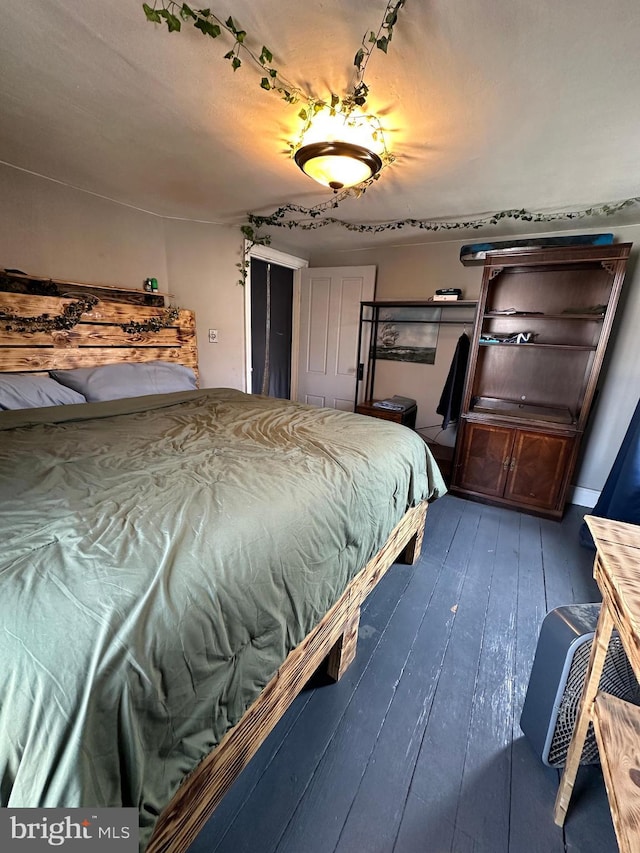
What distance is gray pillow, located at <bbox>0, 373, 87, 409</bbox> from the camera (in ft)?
6.53

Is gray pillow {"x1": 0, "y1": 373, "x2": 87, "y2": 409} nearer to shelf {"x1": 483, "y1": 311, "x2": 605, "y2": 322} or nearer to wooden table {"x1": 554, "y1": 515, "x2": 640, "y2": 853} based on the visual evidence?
wooden table {"x1": 554, "y1": 515, "x2": 640, "y2": 853}

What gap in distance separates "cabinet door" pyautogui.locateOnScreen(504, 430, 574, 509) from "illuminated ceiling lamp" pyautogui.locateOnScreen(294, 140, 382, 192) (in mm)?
2166

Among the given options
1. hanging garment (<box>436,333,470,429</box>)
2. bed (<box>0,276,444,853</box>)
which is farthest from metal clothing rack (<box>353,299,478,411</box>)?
bed (<box>0,276,444,853</box>)

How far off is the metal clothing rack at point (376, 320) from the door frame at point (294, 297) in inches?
35.0

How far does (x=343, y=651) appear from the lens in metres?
1.42

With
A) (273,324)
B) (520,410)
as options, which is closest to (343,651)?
(520,410)

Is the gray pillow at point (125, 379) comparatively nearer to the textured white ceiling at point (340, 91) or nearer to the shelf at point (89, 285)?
the shelf at point (89, 285)

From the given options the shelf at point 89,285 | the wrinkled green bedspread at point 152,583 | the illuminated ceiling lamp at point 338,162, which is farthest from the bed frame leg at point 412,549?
the shelf at point 89,285

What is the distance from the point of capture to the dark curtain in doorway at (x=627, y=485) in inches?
80.6

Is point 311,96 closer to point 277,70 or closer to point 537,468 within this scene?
point 277,70

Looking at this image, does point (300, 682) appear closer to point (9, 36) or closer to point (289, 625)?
point (289, 625)

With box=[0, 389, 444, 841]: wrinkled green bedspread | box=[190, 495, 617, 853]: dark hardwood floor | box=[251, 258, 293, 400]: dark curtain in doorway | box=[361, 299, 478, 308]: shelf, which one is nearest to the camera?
box=[0, 389, 444, 841]: wrinkled green bedspread

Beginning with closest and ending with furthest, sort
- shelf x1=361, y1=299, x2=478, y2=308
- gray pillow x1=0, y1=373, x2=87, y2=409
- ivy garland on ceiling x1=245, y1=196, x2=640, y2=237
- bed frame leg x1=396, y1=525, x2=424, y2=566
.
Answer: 1. gray pillow x1=0, y1=373, x2=87, y2=409
2. bed frame leg x1=396, y1=525, x2=424, y2=566
3. ivy garland on ceiling x1=245, y1=196, x2=640, y2=237
4. shelf x1=361, y1=299, x2=478, y2=308

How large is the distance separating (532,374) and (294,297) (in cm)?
276
